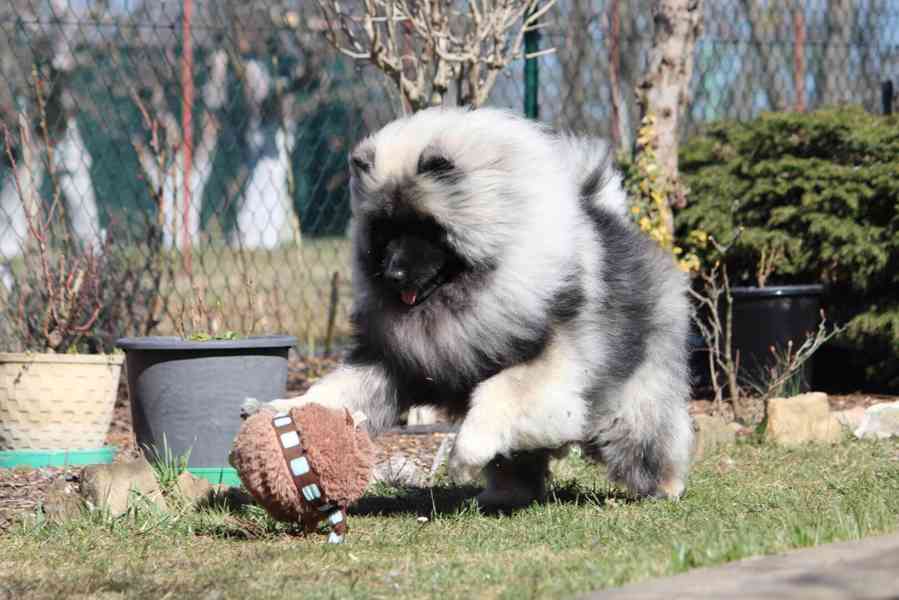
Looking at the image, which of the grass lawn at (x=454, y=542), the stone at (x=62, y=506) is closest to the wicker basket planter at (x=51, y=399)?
the stone at (x=62, y=506)

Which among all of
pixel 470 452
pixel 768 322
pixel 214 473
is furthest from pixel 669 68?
pixel 470 452

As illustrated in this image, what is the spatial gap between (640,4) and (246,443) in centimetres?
644

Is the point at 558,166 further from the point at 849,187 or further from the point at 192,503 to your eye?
the point at 849,187

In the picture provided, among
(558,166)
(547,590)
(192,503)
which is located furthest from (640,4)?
(547,590)

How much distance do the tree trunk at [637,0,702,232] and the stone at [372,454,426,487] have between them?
2.44m

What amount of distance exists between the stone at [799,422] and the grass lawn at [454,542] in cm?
82

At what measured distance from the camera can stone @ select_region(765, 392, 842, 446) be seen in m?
6.01

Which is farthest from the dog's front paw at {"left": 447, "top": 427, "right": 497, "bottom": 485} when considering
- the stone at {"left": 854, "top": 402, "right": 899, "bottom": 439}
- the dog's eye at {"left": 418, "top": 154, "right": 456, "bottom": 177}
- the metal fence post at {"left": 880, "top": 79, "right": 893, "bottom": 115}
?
the metal fence post at {"left": 880, "top": 79, "right": 893, "bottom": 115}

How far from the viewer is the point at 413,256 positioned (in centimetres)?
397

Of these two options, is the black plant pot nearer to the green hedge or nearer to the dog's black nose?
the green hedge

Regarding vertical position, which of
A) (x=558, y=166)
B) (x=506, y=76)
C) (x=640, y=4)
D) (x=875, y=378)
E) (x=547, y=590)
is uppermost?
(x=640, y=4)

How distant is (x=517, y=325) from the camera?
4.07 metres

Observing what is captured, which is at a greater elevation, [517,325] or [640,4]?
[640,4]

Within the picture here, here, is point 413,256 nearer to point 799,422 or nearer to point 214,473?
point 214,473
